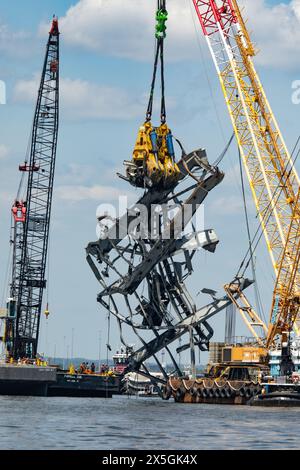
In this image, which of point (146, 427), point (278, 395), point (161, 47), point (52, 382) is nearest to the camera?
point (146, 427)

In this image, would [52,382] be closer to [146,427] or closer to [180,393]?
[180,393]

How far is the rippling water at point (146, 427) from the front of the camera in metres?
68.9

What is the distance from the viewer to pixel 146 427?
83.3m

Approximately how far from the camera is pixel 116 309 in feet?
438

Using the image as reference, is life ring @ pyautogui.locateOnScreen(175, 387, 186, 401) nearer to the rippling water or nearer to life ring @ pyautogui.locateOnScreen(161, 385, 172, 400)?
life ring @ pyautogui.locateOnScreen(161, 385, 172, 400)

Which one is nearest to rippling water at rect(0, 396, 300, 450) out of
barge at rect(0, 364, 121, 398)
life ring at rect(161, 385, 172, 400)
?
life ring at rect(161, 385, 172, 400)

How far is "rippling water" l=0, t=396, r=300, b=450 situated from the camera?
6888 cm

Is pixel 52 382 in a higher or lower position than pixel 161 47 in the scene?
lower

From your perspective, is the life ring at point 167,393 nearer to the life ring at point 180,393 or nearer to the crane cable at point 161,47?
the life ring at point 180,393

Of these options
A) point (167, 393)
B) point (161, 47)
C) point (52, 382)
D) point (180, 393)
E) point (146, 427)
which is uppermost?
point (161, 47)

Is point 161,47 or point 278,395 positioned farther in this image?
point 161,47

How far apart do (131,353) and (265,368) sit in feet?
60.1

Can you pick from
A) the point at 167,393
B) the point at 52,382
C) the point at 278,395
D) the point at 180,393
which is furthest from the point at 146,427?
the point at 52,382

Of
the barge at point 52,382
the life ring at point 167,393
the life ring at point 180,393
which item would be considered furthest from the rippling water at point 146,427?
the barge at point 52,382
